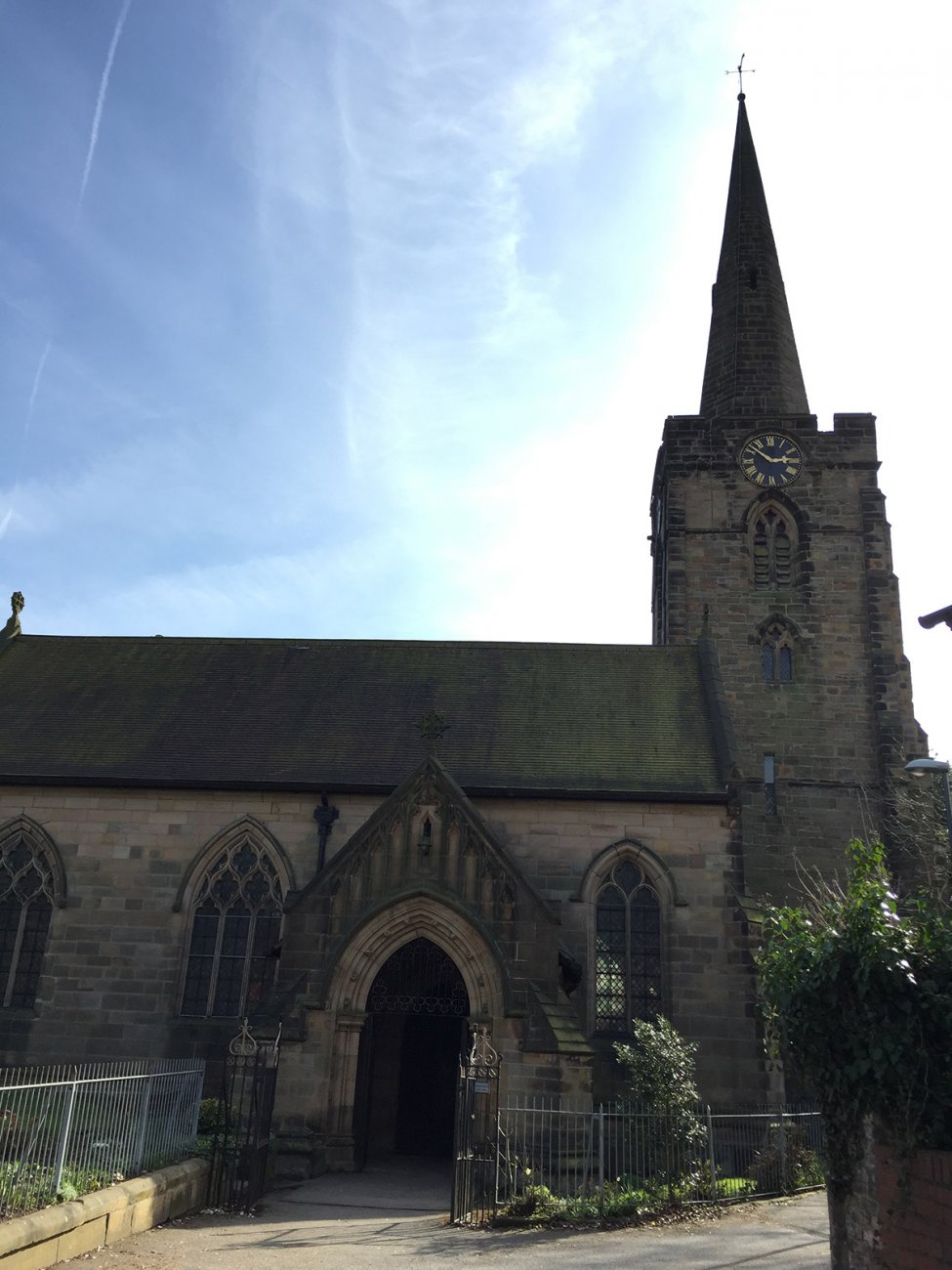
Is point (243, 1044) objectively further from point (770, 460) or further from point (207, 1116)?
point (770, 460)

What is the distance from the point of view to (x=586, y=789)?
1958 centimetres

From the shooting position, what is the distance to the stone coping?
888 centimetres

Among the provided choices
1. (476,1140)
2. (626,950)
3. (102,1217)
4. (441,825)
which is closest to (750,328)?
(626,950)

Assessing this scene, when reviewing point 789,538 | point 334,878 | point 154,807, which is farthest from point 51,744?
point 789,538

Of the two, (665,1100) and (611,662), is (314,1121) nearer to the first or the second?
(665,1100)

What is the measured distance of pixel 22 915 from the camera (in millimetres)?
20141

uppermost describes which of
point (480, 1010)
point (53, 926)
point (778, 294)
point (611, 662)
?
point (778, 294)

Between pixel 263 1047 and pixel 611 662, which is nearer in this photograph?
pixel 263 1047

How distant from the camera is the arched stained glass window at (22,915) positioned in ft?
64.5

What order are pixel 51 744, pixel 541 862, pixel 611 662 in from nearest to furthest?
pixel 541 862 → pixel 51 744 → pixel 611 662

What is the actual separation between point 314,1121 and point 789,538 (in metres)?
20.0

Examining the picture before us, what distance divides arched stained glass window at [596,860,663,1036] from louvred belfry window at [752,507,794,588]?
1212 centimetres

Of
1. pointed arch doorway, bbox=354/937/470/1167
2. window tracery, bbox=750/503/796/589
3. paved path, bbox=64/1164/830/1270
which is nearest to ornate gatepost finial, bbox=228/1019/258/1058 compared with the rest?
paved path, bbox=64/1164/830/1270

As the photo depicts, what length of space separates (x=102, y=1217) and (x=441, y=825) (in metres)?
7.84
